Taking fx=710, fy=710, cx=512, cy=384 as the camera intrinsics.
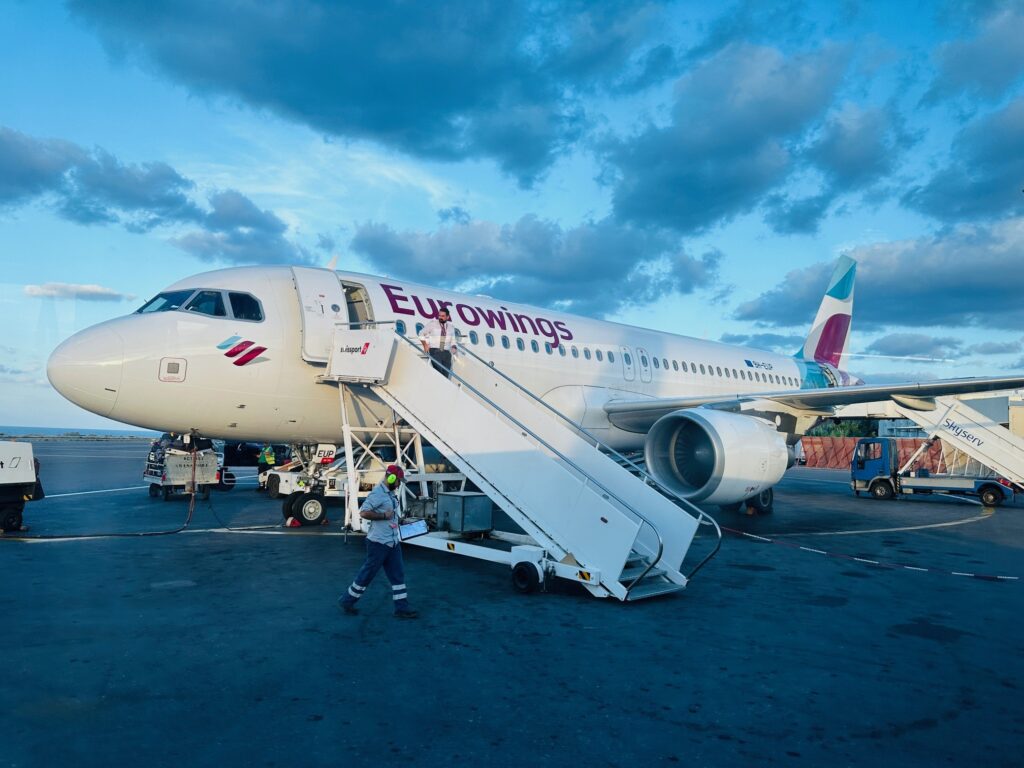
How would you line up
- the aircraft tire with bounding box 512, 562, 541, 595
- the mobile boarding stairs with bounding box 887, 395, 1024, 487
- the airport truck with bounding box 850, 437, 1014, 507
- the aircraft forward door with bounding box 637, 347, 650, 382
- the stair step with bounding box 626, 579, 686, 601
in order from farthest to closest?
1. the airport truck with bounding box 850, 437, 1014, 507
2. the mobile boarding stairs with bounding box 887, 395, 1024, 487
3. the aircraft forward door with bounding box 637, 347, 650, 382
4. the aircraft tire with bounding box 512, 562, 541, 595
5. the stair step with bounding box 626, 579, 686, 601

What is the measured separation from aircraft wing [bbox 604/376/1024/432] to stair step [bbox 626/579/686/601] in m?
5.93

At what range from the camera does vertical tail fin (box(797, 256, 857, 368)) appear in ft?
87.9

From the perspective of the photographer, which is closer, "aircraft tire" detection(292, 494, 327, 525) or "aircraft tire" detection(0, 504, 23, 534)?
"aircraft tire" detection(0, 504, 23, 534)

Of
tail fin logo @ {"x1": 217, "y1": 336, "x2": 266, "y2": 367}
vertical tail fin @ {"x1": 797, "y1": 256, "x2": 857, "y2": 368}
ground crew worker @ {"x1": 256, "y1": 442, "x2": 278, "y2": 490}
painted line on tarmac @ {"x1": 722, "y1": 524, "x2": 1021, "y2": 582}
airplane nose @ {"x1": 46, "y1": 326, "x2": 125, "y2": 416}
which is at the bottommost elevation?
painted line on tarmac @ {"x1": 722, "y1": 524, "x2": 1021, "y2": 582}

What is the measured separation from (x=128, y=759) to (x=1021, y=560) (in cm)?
1184

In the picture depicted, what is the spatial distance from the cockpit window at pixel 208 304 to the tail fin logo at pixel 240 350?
1.65 ft

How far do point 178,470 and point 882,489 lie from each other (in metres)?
20.3

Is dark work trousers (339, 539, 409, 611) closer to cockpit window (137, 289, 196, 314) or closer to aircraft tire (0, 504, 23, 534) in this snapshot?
cockpit window (137, 289, 196, 314)

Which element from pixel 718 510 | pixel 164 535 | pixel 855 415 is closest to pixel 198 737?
pixel 164 535

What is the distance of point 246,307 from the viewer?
413 inches

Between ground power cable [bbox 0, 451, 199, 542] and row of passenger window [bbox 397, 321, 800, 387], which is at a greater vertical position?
row of passenger window [bbox 397, 321, 800, 387]

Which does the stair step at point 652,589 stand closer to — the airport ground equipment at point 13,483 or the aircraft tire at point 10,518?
the airport ground equipment at point 13,483

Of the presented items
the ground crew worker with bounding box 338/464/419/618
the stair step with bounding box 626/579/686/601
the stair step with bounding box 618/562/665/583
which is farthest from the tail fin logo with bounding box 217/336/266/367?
the stair step with bounding box 626/579/686/601

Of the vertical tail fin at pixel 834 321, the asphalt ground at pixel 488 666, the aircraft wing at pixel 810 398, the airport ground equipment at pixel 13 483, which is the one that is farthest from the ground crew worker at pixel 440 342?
the vertical tail fin at pixel 834 321
